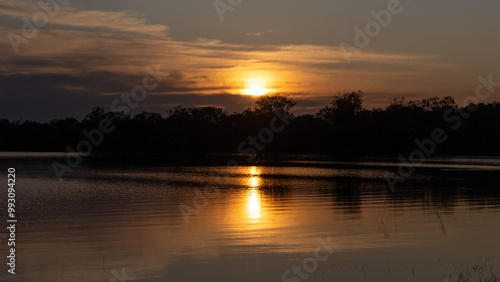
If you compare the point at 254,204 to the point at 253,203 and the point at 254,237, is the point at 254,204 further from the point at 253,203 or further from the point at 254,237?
the point at 254,237

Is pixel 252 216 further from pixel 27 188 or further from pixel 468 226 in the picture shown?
pixel 27 188

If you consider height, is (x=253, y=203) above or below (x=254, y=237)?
above

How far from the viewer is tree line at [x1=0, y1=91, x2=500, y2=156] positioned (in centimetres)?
12250

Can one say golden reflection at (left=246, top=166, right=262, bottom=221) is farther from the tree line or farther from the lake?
the tree line

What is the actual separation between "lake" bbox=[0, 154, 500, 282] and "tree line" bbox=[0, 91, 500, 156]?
93.2m

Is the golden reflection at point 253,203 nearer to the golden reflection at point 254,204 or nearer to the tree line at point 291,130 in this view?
the golden reflection at point 254,204

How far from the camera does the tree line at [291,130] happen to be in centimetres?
12250

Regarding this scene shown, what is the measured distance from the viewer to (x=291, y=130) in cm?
13600

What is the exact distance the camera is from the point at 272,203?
28.8 m

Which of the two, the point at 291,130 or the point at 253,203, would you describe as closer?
the point at 253,203

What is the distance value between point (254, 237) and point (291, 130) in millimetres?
118665

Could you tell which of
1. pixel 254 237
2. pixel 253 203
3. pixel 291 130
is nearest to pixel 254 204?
pixel 253 203

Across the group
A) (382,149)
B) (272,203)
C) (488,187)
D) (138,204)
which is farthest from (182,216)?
(382,149)

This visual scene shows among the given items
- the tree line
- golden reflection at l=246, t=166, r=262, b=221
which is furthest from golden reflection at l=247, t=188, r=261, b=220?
the tree line
